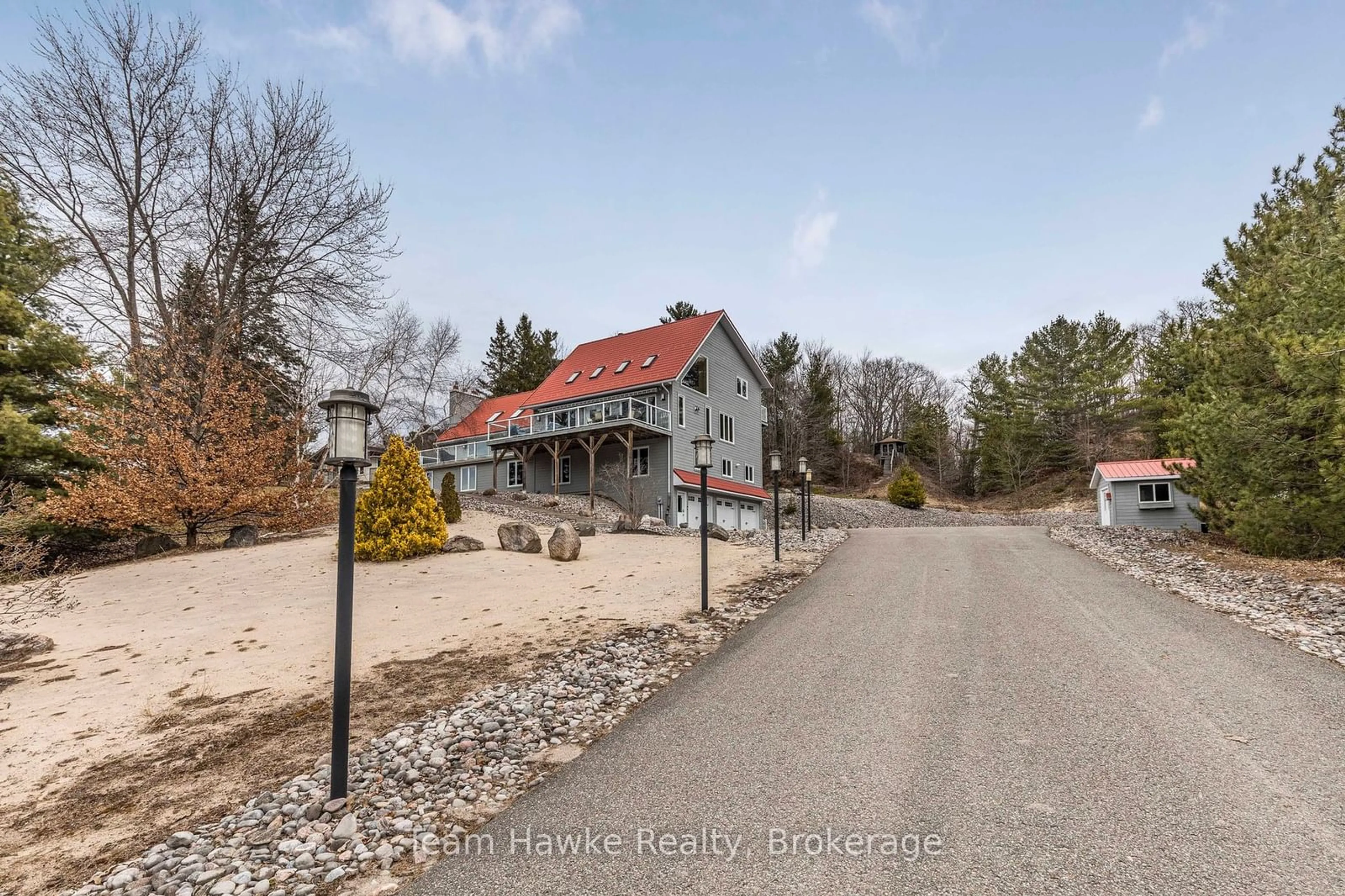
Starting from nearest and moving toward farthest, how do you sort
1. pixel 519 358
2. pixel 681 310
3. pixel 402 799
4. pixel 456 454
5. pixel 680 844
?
pixel 680 844 < pixel 402 799 < pixel 456 454 < pixel 681 310 < pixel 519 358

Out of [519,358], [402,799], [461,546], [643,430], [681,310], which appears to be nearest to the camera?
[402,799]

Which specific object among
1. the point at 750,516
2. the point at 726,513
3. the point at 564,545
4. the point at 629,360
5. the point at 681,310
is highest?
the point at 681,310

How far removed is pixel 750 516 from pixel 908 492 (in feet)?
40.3

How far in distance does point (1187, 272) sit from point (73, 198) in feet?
104

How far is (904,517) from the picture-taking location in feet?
94.0

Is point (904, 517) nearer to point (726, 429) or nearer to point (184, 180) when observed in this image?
point (726, 429)

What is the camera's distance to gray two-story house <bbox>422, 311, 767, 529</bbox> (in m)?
21.9

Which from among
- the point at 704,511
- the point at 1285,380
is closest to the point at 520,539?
the point at 704,511

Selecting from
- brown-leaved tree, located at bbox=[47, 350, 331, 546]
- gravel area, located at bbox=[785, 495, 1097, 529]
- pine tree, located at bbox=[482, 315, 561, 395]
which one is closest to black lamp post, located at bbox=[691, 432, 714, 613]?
brown-leaved tree, located at bbox=[47, 350, 331, 546]

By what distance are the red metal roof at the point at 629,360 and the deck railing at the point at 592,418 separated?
47.4 inches

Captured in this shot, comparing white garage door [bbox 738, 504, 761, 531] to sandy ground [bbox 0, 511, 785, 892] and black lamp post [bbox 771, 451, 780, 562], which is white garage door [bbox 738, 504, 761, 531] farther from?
sandy ground [bbox 0, 511, 785, 892]

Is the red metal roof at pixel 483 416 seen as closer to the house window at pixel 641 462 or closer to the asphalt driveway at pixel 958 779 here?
the house window at pixel 641 462

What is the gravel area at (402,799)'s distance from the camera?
251cm

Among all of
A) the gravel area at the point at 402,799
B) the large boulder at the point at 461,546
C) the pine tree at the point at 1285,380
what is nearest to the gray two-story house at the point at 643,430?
the large boulder at the point at 461,546
